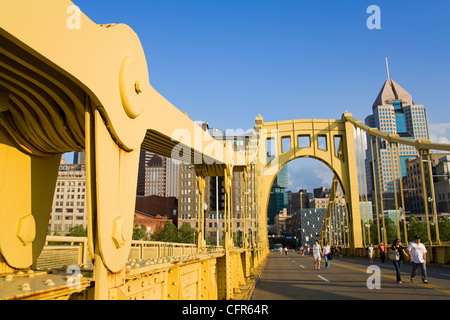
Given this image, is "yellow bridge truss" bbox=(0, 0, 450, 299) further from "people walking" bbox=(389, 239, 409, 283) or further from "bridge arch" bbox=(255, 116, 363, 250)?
"bridge arch" bbox=(255, 116, 363, 250)

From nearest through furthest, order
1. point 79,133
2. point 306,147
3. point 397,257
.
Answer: point 79,133 → point 397,257 → point 306,147

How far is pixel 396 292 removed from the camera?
981 centimetres

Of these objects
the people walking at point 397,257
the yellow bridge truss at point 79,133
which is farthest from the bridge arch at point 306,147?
the yellow bridge truss at point 79,133

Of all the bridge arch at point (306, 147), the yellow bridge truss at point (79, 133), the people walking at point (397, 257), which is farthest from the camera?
the bridge arch at point (306, 147)

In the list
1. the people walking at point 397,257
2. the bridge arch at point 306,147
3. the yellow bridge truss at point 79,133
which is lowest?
the people walking at point 397,257

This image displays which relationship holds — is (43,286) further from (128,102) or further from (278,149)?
(278,149)

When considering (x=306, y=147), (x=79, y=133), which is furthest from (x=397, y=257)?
(x=306, y=147)

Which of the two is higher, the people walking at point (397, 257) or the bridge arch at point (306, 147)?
the bridge arch at point (306, 147)

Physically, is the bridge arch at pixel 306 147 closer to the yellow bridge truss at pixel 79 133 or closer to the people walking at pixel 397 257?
the people walking at pixel 397 257

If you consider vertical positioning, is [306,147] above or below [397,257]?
above

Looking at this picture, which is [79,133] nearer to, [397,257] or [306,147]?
→ [397,257]
